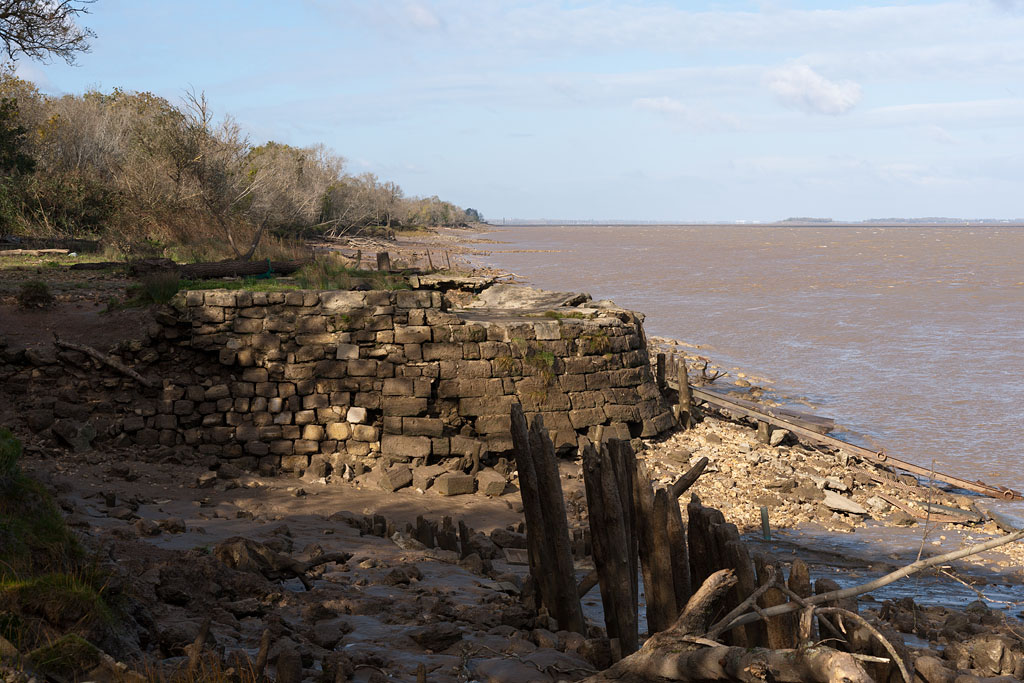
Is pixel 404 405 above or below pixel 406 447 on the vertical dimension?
above

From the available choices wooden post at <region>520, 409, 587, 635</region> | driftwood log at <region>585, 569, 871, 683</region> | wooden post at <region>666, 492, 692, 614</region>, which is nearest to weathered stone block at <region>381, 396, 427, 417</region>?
wooden post at <region>520, 409, 587, 635</region>

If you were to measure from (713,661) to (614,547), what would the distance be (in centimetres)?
195

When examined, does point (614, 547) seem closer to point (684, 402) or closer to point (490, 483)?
point (490, 483)

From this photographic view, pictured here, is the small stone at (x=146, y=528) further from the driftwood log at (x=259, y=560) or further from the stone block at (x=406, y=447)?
the stone block at (x=406, y=447)

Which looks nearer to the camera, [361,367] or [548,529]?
[548,529]

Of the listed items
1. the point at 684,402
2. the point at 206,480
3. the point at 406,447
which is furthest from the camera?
the point at 684,402

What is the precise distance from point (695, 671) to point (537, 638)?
7.10ft

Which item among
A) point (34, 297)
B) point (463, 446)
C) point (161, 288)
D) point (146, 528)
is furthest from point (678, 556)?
point (34, 297)

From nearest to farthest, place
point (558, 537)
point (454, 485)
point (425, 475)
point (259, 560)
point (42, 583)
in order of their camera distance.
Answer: point (42, 583) → point (558, 537) → point (259, 560) → point (454, 485) → point (425, 475)

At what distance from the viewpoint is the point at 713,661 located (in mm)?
3885

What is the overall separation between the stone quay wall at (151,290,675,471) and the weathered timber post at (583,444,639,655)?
229 inches

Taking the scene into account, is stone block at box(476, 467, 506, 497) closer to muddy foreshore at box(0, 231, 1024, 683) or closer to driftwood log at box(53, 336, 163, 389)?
muddy foreshore at box(0, 231, 1024, 683)

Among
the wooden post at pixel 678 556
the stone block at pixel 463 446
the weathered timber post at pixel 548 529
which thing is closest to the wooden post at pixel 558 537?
the weathered timber post at pixel 548 529

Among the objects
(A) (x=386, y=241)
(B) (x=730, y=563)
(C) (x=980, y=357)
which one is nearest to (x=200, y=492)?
(B) (x=730, y=563)
